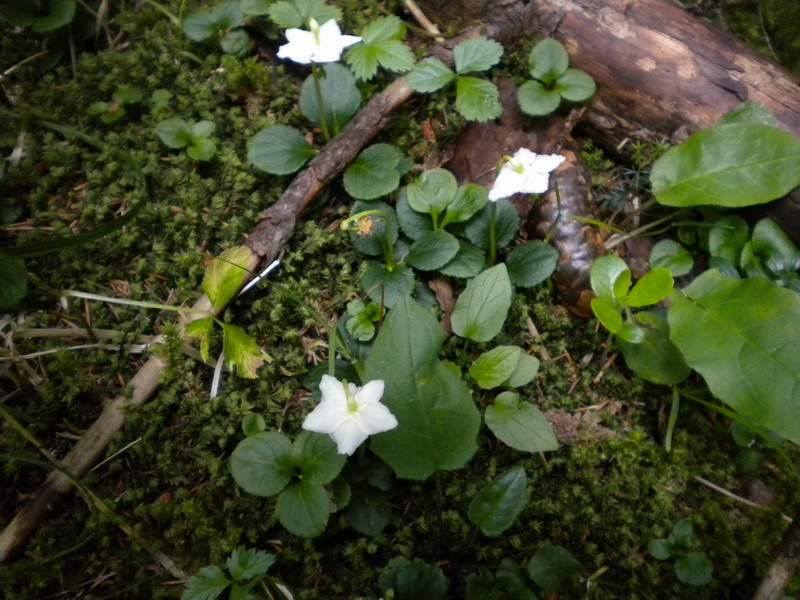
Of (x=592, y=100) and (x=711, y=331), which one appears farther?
(x=592, y=100)

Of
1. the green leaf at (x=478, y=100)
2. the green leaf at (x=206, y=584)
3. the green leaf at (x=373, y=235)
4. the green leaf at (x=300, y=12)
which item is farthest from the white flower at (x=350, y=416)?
the green leaf at (x=300, y=12)

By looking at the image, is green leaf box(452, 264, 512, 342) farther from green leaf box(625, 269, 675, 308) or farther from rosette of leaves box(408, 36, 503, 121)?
rosette of leaves box(408, 36, 503, 121)

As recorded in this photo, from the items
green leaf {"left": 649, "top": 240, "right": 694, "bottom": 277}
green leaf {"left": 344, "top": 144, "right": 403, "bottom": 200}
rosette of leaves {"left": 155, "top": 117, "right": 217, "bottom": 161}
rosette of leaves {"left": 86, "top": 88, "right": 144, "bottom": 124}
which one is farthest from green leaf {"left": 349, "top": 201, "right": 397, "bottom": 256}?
rosette of leaves {"left": 86, "top": 88, "right": 144, "bottom": 124}

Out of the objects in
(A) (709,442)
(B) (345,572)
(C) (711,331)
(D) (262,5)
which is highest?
(D) (262,5)

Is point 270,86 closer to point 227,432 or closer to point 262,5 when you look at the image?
point 262,5

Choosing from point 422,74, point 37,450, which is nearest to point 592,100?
point 422,74

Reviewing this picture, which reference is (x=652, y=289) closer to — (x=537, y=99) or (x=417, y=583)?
(x=537, y=99)

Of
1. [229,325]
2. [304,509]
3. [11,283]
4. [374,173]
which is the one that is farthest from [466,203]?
[11,283]
